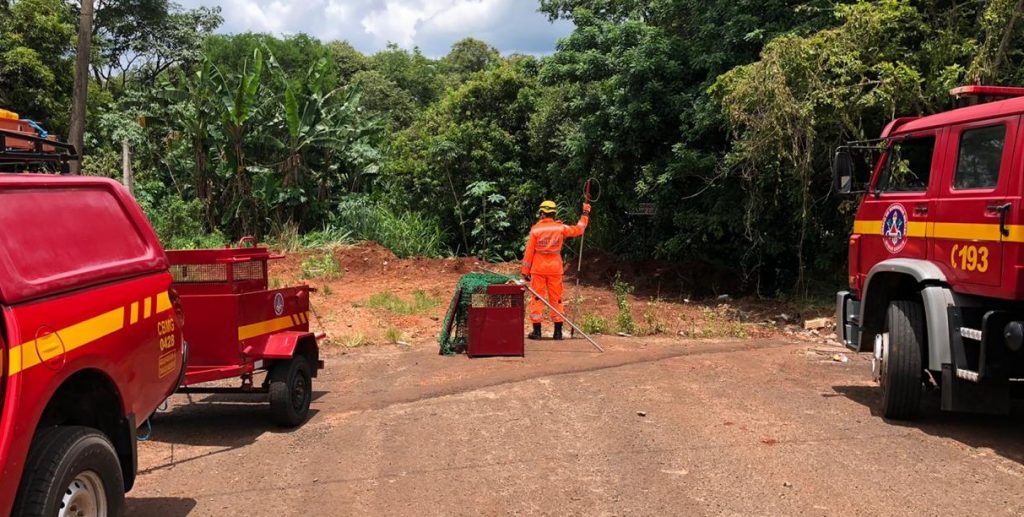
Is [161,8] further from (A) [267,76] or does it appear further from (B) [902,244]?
(B) [902,244]

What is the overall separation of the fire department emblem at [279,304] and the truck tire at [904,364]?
537cm

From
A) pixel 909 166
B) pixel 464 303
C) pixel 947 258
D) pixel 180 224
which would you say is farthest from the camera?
pixel 180 224

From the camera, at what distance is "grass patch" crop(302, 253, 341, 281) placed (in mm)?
17000

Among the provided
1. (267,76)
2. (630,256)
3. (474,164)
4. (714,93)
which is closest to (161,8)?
(267,76)

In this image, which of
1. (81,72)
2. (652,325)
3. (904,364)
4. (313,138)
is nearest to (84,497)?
(904,364)

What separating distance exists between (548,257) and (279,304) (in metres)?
4.61

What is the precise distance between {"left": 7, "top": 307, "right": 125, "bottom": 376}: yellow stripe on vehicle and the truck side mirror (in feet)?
20.9

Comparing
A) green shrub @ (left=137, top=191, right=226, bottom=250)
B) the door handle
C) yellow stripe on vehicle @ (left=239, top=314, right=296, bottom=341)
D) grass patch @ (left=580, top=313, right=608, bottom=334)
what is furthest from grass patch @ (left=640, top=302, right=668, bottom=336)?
green shrub @ (left=137, top=191, right=226, bottom=250)

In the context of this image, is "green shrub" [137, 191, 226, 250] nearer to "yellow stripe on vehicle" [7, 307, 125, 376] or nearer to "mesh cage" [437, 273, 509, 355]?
"mesh cage" [437, 273, 509, 355]

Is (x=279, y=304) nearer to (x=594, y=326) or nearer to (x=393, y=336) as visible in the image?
(x=393, y=336)

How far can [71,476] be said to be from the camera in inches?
132

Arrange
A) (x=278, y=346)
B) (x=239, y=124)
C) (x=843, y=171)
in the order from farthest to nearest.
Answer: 1. (x=239, y=124)
2. (x=843, y=171)
3. (x=278, y=346)

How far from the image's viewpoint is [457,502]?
15.6 ft

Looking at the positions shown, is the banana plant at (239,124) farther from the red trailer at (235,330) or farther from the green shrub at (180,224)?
the red trailer at (235,330)
